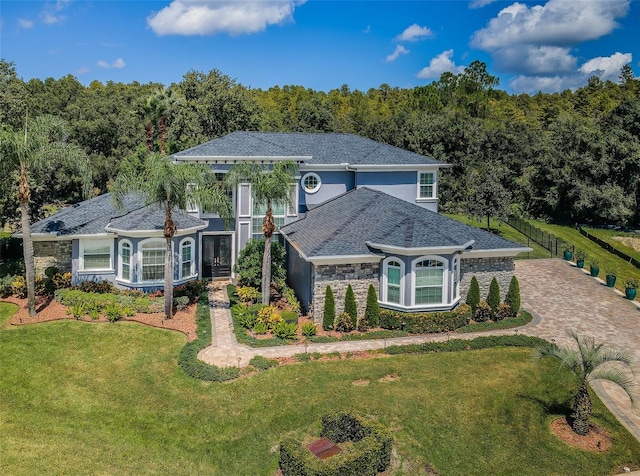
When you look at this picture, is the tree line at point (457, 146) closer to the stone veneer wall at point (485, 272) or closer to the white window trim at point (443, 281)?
the stone veneer wall at point (485, 272)

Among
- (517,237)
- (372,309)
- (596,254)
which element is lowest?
(372,309)

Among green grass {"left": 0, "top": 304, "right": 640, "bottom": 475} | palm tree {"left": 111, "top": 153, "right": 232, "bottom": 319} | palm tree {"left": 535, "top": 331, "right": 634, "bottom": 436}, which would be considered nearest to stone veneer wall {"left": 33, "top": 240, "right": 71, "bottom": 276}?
palm tree {"left": 111, "top": 153, "right": 232, "bottom": 319}

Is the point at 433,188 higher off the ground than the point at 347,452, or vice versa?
the point at 433,188

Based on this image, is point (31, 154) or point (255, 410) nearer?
point (255, 410)

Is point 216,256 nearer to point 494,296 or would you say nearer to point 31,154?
point 31,154

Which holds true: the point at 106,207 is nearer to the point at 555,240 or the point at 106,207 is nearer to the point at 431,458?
the point at 431,458

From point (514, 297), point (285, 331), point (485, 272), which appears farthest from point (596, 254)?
point (285, 331)
